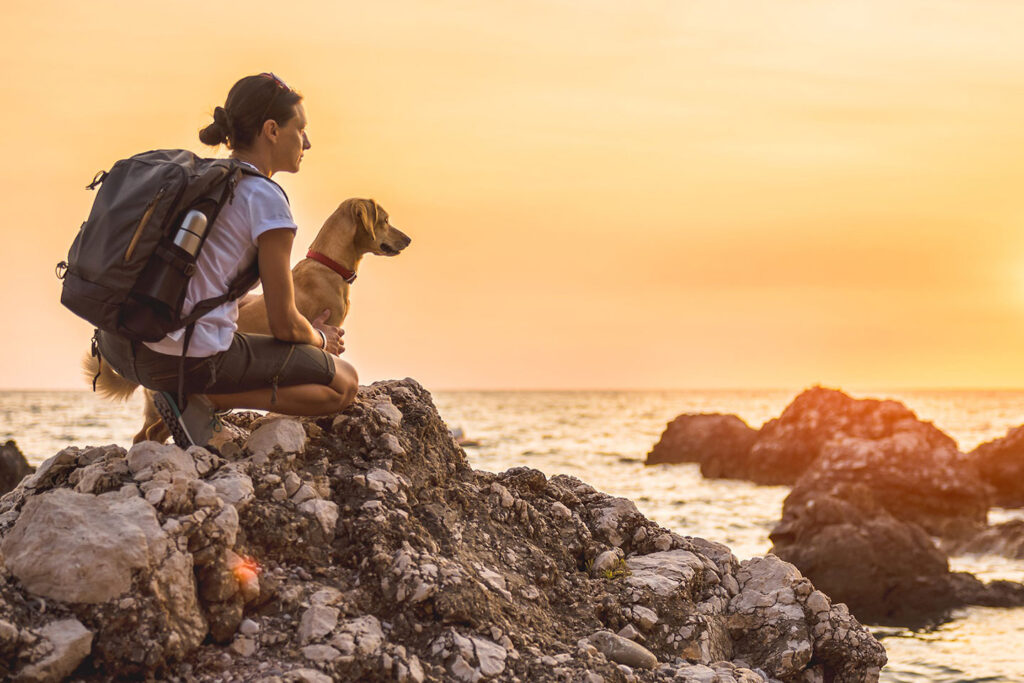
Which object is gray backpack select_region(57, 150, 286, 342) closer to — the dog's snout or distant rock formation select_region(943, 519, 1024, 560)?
the dog's snout

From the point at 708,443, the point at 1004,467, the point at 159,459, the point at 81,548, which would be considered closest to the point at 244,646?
the point at 81,548

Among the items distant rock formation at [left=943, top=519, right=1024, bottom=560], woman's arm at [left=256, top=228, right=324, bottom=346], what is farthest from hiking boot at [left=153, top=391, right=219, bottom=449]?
distant rock formation at [left=943, top=519, right=1024, bottom=560]

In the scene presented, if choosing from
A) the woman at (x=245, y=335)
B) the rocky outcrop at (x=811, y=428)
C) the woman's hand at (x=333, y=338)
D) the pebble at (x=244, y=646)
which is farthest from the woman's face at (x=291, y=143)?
the rocky outcrop at (x=811, y=428)

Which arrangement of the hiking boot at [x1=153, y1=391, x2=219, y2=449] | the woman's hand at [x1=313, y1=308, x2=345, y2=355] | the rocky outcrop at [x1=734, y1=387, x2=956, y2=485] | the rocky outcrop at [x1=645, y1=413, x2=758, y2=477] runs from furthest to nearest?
1. the rocky outcrop at [x1=645, y1=413, x2=758, y2=477]
2. the rocky outcrop at [x1=734, y1=387, x2=956, y2=485]
3. the woman's hand at [x1=313, y1=308, x2=345, y2=355]
4. the hiking boot at [x1=153, y1=391, x2=219, y2=449]

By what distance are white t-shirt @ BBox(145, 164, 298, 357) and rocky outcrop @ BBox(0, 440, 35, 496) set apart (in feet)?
32.0

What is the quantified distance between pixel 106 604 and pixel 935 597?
48.5 ft

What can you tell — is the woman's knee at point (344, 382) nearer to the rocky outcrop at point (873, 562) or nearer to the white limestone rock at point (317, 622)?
the white limestone rock at point (317, 622)

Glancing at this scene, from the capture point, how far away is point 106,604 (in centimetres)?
394

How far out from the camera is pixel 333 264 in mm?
6531

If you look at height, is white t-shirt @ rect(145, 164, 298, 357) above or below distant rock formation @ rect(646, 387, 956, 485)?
above

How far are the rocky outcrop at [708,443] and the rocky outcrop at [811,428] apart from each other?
2.67ft

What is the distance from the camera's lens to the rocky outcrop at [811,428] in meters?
36.4

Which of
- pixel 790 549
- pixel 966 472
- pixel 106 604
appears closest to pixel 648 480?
pixel 966 472

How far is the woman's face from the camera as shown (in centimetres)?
492
